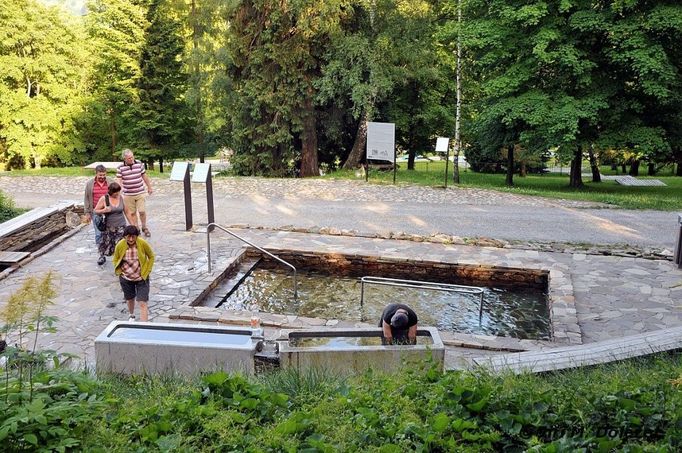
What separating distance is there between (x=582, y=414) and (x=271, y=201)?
520 inches

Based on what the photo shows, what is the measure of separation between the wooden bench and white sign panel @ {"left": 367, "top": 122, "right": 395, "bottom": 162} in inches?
483

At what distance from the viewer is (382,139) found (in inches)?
698

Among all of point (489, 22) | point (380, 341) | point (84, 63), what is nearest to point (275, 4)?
point (489, 22)

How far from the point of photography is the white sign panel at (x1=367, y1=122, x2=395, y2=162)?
17.6m

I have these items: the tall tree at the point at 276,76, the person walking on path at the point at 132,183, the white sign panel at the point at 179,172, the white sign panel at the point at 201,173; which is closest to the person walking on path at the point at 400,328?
the person walking on path at the point at 132,183

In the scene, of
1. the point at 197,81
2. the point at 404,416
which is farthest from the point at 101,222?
the point at 197,81

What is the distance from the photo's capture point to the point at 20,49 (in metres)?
28.2

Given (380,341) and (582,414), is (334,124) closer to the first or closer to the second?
(380,341)

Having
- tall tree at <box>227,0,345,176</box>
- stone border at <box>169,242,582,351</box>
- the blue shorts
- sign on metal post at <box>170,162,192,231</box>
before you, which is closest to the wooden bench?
stone border at <box>169,242,582,351</box>

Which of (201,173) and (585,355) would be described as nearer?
(585,355)

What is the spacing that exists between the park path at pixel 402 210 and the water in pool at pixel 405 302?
256cm

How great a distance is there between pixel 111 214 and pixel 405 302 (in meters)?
5.15

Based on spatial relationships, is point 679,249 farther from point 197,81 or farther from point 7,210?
point 197,81

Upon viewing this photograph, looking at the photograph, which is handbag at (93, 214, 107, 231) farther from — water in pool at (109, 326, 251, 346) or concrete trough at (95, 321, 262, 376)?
A: concrete trough at (95, 321, 262, 376)
